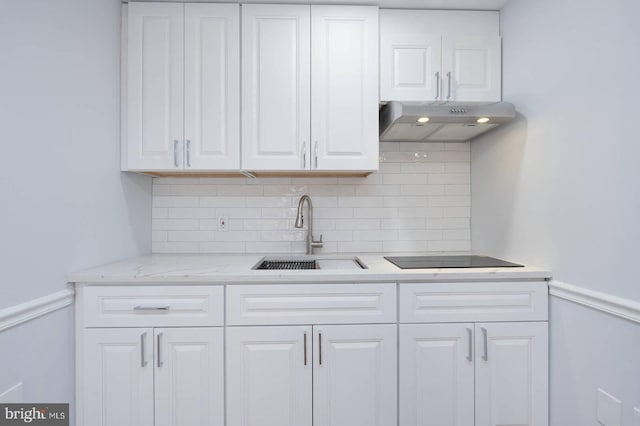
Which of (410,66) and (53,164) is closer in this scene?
(53,164)

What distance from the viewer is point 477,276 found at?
54.6 inches

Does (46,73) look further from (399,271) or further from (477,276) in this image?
(477,276)

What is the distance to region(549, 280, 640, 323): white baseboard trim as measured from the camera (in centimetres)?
103

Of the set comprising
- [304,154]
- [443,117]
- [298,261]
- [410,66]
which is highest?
[410,66]

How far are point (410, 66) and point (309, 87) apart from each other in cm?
59

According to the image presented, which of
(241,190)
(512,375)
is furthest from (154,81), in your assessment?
(512,375)

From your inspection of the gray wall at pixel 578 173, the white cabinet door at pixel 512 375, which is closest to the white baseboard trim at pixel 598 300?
the gray wall at pixel 578 173

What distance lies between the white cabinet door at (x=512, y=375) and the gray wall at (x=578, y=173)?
6cm

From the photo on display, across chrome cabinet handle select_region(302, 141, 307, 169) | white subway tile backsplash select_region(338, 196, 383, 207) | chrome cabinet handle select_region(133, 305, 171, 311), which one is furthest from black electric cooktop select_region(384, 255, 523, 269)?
chrome cabinet handle select_region(133, 305, 171, 311)

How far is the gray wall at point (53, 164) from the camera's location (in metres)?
1.07

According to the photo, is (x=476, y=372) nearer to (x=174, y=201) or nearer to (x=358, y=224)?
(x=358, y=224)

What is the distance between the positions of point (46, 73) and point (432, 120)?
5.54 ft

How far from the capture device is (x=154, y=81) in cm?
164

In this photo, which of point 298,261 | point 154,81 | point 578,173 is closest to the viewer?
point 578,173
